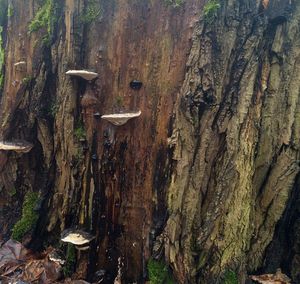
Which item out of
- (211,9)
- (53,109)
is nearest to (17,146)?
(53,109)

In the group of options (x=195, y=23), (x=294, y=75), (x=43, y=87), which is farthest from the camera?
(x=43, y=87)

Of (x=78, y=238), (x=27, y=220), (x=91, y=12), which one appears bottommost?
(x=27, y=220)

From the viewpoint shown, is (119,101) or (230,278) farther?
(119,101)

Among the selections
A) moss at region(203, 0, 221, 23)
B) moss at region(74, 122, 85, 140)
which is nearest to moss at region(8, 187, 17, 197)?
moss at region(74, 122, 85, 140)

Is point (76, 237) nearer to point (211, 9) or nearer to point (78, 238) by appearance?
point (78, 238)

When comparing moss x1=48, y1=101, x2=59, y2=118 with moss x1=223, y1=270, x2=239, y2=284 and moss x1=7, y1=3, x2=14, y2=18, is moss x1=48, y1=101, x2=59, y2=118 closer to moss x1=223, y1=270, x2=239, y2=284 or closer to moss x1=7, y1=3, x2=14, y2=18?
moss x1=7, y1=3, x2=14, y2=18

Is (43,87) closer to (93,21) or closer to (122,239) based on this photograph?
(93,21)

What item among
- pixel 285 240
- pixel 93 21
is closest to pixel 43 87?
pixel 93 21
